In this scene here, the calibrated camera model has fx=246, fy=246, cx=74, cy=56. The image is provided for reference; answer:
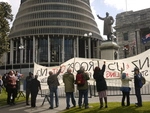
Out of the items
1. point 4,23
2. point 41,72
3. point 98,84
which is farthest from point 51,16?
point 98,84

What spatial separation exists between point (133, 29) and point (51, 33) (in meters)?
38.3

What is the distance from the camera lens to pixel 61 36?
323 ft

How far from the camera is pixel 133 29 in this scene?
68.5 meters

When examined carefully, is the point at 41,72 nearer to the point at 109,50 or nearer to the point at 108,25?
the point at 109,50

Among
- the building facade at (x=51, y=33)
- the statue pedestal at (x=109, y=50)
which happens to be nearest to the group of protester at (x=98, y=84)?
the statue pedestal at (x=109, y=50)

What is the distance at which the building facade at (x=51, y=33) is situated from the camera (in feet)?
320

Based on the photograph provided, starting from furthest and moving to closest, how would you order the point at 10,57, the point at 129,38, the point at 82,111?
the point at 10,57, the point at 129,38, the point at 82,111

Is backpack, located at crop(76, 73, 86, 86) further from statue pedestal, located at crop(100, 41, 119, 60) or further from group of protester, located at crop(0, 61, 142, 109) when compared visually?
statue pedestal, located at crop(100, 41, 119, 60)

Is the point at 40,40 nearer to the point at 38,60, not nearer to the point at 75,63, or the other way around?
the point at 38,60

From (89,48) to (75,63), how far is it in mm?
86485

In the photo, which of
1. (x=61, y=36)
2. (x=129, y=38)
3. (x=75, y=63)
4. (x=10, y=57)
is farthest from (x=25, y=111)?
(x=10, y=57)

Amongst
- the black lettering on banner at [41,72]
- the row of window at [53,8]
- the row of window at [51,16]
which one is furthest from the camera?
the row of window at [53,8]

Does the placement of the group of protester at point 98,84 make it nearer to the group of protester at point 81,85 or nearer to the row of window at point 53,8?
the group of protester at point 81,85

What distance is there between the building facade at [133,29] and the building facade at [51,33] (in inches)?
1092
